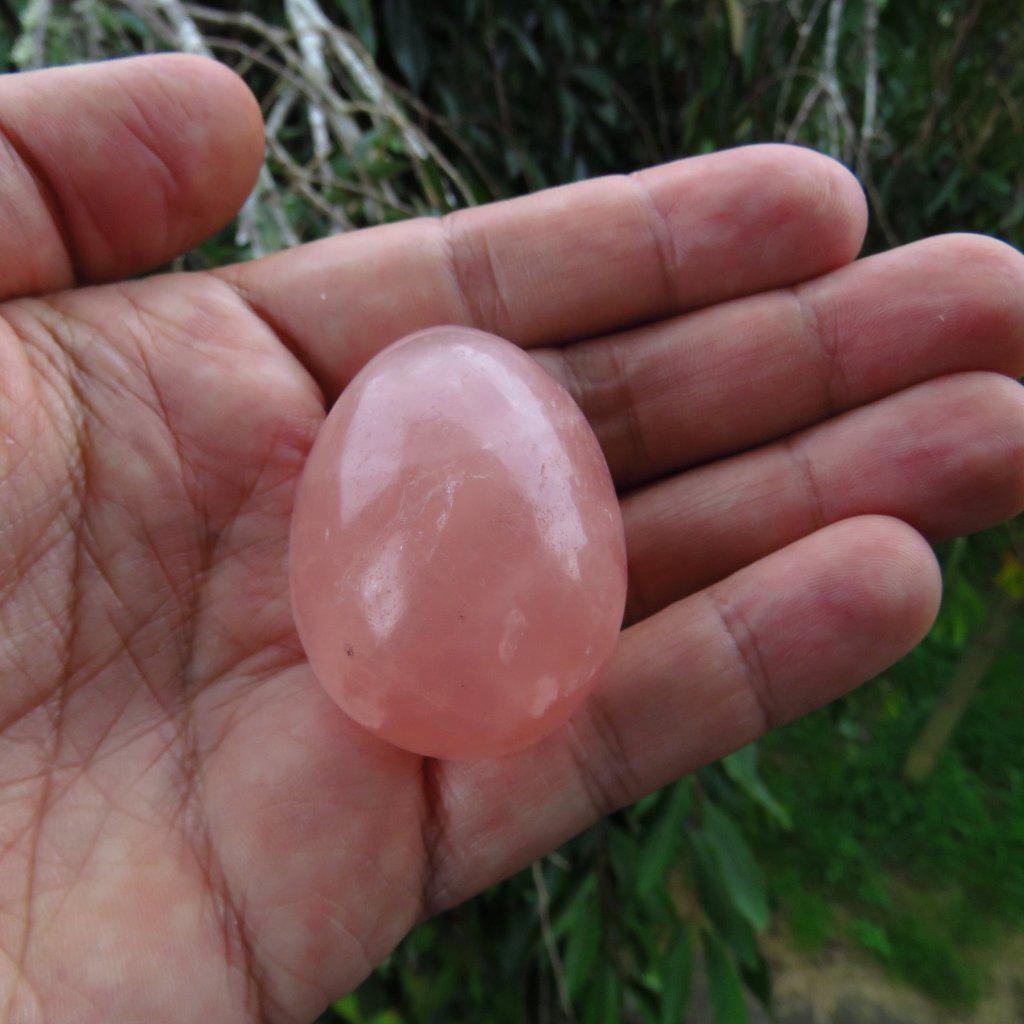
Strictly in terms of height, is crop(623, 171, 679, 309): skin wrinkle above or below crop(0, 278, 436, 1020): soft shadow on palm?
above

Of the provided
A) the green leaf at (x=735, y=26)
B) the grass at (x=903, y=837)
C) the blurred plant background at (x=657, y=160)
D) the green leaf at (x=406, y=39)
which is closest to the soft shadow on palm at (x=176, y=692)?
the blurred plant background at (x=657, y=160)

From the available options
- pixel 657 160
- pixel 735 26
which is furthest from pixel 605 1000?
pixel 735 26

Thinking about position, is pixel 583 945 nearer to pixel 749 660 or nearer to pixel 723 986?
pixel 723 986

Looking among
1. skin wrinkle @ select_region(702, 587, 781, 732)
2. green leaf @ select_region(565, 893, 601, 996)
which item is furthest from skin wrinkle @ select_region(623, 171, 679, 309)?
green leaf @ select_region(565, 893, 601, 996)

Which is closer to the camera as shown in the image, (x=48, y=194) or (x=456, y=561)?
(x=456, y=561)

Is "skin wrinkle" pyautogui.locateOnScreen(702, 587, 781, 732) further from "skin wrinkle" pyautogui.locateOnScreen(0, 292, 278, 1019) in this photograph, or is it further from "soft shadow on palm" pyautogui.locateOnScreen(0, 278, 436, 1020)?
"skin wrinkle" pyautogui.locateOnScreen(0, 292, 278, 1019)

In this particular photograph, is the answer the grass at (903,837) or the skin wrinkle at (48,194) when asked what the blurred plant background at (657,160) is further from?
the skin wrinkle at (48,194)
